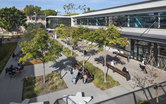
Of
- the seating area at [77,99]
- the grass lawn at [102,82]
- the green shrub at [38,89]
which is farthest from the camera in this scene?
the grass lawn at [102,82]

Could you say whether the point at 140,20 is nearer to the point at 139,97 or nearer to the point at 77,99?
the point at 139,97

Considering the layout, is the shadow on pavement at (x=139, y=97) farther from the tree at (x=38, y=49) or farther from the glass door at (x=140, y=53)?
the glass door at (x=140, y=53)

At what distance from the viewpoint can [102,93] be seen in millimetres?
9539

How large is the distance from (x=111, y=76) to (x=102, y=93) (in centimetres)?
335

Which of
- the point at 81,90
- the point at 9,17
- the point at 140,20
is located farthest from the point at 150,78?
the point at 9,17

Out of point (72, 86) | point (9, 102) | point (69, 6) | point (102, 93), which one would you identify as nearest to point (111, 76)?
point (102, 93)

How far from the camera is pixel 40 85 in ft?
36.3

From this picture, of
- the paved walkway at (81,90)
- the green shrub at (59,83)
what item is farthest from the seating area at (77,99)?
the green shrub at (59,83)

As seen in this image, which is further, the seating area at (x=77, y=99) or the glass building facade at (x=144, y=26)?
the glass building facade at (x=144, y=26)

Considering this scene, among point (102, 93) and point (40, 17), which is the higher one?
point (40, 17)

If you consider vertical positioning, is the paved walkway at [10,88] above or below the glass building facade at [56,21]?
below

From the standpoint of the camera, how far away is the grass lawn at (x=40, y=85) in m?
9.89

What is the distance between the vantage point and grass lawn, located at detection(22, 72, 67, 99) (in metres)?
9.89

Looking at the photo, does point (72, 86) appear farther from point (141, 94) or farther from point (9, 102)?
point (141, 94)
